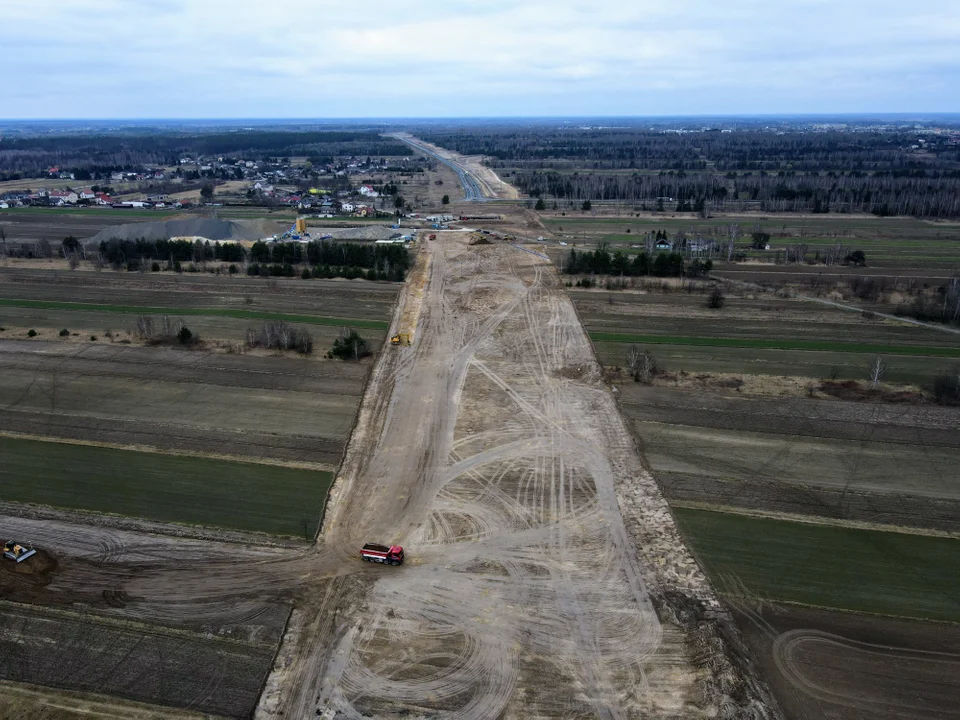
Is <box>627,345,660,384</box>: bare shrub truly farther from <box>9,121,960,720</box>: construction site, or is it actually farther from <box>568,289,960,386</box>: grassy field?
<box>568,289,960,386</box>: grassy field

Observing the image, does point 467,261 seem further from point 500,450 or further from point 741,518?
point 741,518

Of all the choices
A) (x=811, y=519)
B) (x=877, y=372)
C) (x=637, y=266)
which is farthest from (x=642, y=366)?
(x=637, y=266)

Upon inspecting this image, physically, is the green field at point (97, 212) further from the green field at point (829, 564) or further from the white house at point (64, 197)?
the green field at point (829, 564)

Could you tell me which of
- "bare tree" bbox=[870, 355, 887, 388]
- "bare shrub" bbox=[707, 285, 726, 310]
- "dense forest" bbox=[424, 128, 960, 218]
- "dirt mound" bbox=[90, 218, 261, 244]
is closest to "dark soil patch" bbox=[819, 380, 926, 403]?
"bare tree" bbox=[870, 355, 887, 388]

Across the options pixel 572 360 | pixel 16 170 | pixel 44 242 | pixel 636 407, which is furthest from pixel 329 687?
pixel 16 170

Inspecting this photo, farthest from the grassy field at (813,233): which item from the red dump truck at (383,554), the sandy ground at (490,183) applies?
the red dump truck at (383,554)
